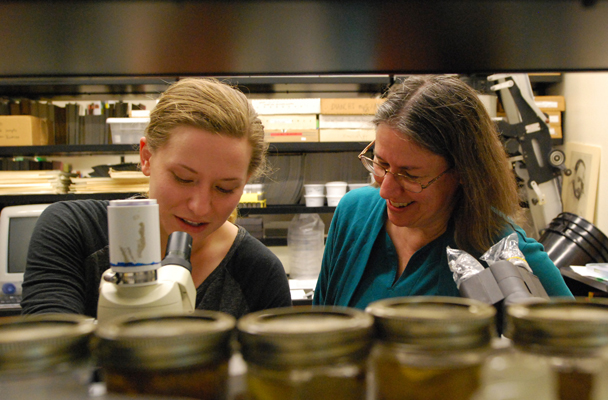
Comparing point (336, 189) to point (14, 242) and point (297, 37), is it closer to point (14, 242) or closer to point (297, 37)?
point (14, 242)

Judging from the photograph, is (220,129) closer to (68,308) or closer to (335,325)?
(68,308)

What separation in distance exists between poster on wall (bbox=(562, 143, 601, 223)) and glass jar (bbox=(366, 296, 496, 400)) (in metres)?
3.30

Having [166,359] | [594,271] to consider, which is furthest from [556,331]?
[594,271]

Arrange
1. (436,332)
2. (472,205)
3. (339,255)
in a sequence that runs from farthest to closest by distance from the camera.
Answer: (339,255) < (472,205) < (436,332)

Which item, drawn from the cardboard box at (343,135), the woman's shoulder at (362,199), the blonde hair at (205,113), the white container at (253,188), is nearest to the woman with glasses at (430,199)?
the woman's shoulder at (362,199)

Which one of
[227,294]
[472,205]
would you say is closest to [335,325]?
[227,294]

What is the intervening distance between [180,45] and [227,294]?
800mm

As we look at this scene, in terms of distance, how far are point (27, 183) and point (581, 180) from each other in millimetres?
3943

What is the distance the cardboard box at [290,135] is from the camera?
327 cm

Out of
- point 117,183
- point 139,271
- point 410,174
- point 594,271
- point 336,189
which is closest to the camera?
point 139,271

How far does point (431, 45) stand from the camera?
66 cm

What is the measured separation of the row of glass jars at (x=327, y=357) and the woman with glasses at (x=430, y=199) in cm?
96

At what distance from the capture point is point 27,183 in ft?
10.7

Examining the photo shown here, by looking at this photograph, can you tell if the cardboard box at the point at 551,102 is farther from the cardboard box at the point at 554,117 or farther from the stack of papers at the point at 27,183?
the stack of papers at the point at 27,183
